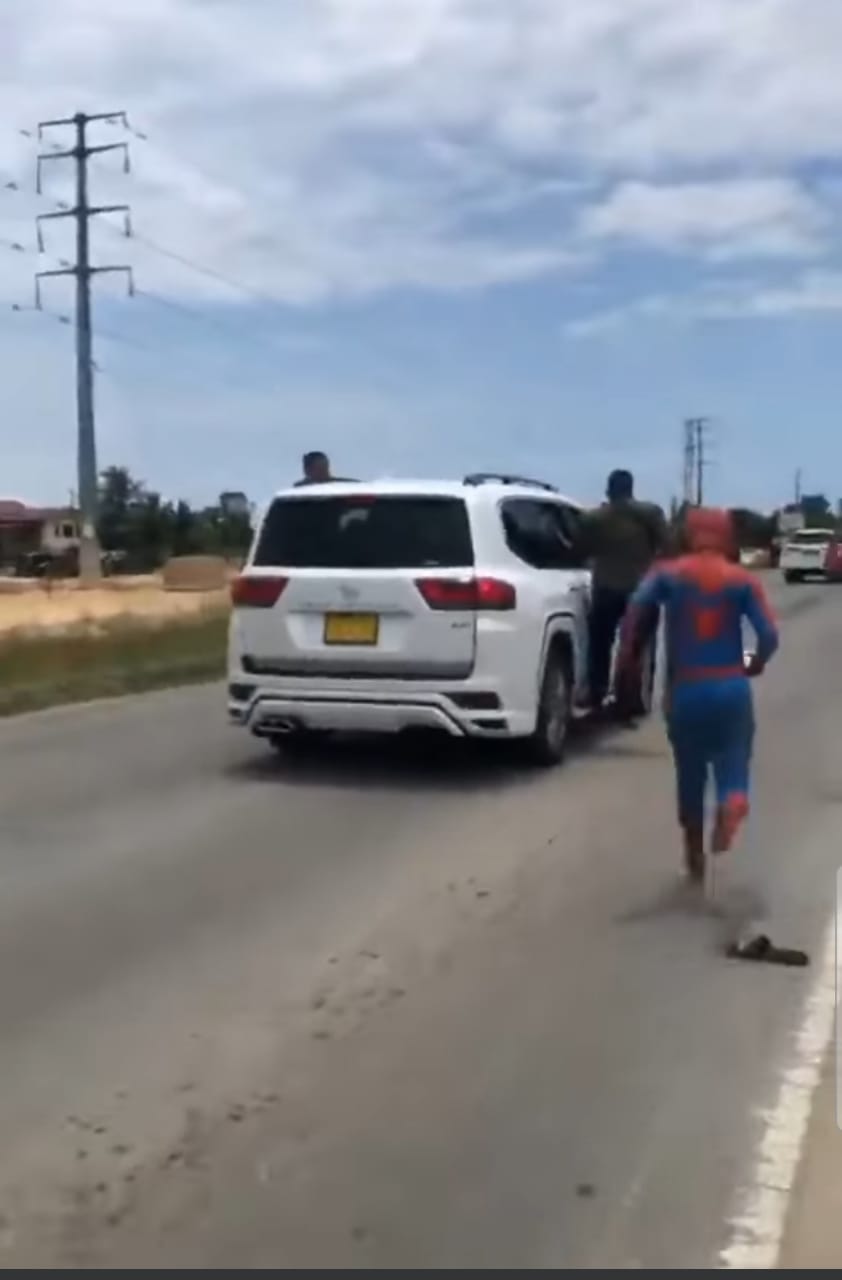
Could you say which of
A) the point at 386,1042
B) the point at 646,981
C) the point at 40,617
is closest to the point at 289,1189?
the point at 386,1042

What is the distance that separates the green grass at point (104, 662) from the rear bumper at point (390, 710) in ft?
16.4

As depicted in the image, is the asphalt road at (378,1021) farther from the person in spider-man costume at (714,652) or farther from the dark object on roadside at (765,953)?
the person in spider-man costume at (714,652)

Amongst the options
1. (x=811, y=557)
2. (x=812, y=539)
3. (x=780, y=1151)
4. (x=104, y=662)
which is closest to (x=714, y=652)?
(x=780, y=1151)

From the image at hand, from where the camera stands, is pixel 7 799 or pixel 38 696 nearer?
pixel 7 799

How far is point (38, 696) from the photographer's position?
17.6 metres

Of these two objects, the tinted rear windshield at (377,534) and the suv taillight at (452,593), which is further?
the tinted rear windshield at (377,534)

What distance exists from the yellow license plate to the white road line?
509 centimetres

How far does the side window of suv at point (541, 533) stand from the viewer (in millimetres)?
12523

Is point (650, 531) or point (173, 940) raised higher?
point (650, 531)

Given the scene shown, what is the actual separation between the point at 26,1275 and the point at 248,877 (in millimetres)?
4673

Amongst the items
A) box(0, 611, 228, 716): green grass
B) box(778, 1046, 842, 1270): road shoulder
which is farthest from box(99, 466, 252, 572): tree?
box(778, 1046, 842, 1270): road shoulder

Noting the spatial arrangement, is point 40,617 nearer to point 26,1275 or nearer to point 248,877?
point 248,877

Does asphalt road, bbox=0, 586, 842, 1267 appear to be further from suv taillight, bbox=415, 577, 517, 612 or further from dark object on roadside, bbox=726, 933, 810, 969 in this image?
suv taillight, bbox=415, 577, 517, 612

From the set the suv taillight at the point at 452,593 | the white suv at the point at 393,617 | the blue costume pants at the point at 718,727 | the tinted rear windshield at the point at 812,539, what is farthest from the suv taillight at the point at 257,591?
the tinted rear windshield at the point at 812,539
